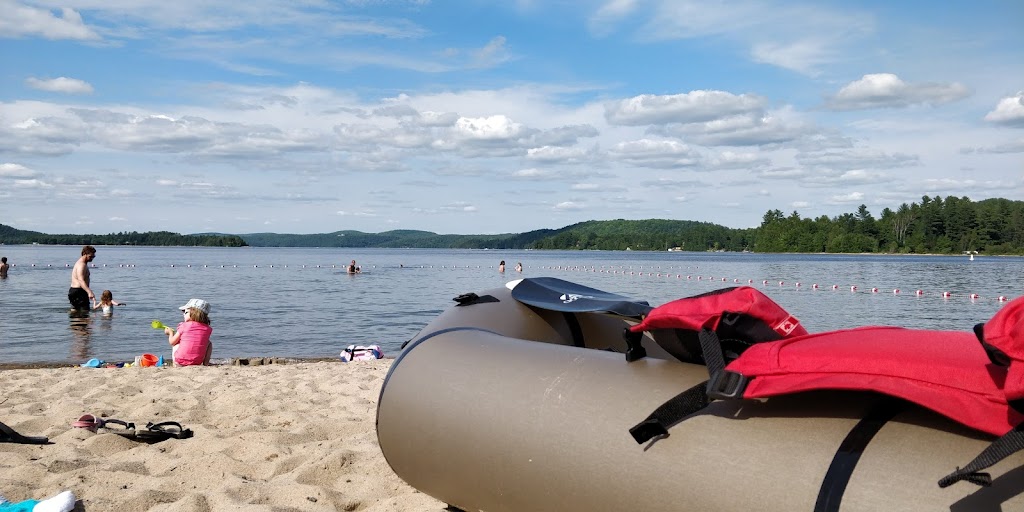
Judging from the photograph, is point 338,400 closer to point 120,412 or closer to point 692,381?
point 120,412

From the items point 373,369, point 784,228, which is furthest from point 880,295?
point 784,228

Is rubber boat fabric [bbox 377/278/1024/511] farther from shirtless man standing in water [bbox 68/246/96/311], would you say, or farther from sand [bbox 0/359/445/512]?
shirtless man standing in water [bbox 68/246/96/311]

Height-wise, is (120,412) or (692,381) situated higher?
(692,381)

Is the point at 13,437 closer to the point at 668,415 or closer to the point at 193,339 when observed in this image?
the point at 668,415

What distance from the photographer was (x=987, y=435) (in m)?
1.80

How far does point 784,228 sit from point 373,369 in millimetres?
114082

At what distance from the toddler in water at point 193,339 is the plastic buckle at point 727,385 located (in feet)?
24.6

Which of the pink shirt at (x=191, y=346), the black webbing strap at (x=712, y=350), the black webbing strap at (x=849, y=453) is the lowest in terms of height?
the pink shirt at (x=191, y=346)

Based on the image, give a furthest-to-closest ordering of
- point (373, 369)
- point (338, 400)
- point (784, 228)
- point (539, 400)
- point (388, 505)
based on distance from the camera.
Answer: point (784, 228) → point (373, 369) → point (338, 400) → point (388, 505) → point (539, 400)

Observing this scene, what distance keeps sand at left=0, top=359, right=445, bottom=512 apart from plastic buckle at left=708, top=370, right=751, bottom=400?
A: 1.68 m

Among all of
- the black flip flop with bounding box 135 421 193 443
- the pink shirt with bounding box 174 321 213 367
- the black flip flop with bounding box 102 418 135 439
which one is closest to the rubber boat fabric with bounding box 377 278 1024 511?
the black flip flop with bounding box 135 421 193 443

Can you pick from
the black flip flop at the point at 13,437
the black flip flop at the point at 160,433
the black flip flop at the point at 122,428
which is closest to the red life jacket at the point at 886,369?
the black flip flop at the point at 160,433

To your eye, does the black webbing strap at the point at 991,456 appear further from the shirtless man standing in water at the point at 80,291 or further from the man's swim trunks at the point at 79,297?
the man's swim trunks at the point at 79,297

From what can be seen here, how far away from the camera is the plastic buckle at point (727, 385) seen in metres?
2.07
